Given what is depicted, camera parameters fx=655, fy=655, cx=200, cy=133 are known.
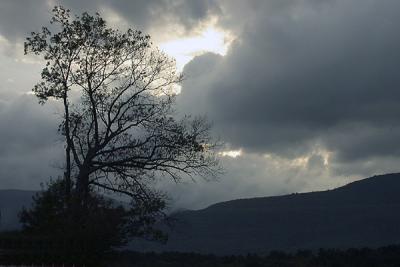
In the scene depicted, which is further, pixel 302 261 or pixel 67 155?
pixel 302 261

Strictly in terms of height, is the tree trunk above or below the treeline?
above

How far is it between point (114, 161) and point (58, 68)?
5.73m

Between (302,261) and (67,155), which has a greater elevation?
(67,155)

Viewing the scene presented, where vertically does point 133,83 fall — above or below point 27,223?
above

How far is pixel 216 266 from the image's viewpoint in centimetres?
5778

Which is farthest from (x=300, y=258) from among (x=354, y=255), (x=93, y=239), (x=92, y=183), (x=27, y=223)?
(x=93, y=239)

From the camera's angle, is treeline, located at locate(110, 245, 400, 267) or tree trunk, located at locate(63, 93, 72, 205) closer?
tree trunk, located at locate(63, 93, 72, 205)

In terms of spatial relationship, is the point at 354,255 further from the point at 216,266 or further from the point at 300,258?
the point at 216,266

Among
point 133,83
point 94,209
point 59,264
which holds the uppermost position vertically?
point 133,83

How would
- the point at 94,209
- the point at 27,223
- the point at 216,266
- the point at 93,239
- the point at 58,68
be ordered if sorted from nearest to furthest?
1. the point at 93,239
2. the point at 94,209
3. the point at 58,68
4. the point at 27,223
5. the point at 216,266

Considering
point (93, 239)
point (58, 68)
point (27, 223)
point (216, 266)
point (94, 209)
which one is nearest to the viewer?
point (93, 239)

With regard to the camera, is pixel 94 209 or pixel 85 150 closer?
pixel 94 209

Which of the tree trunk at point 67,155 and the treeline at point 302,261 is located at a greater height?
the tree trunk at point 67,155

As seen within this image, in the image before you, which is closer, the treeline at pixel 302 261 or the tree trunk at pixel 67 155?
the tree trunk at pixel 67 155
